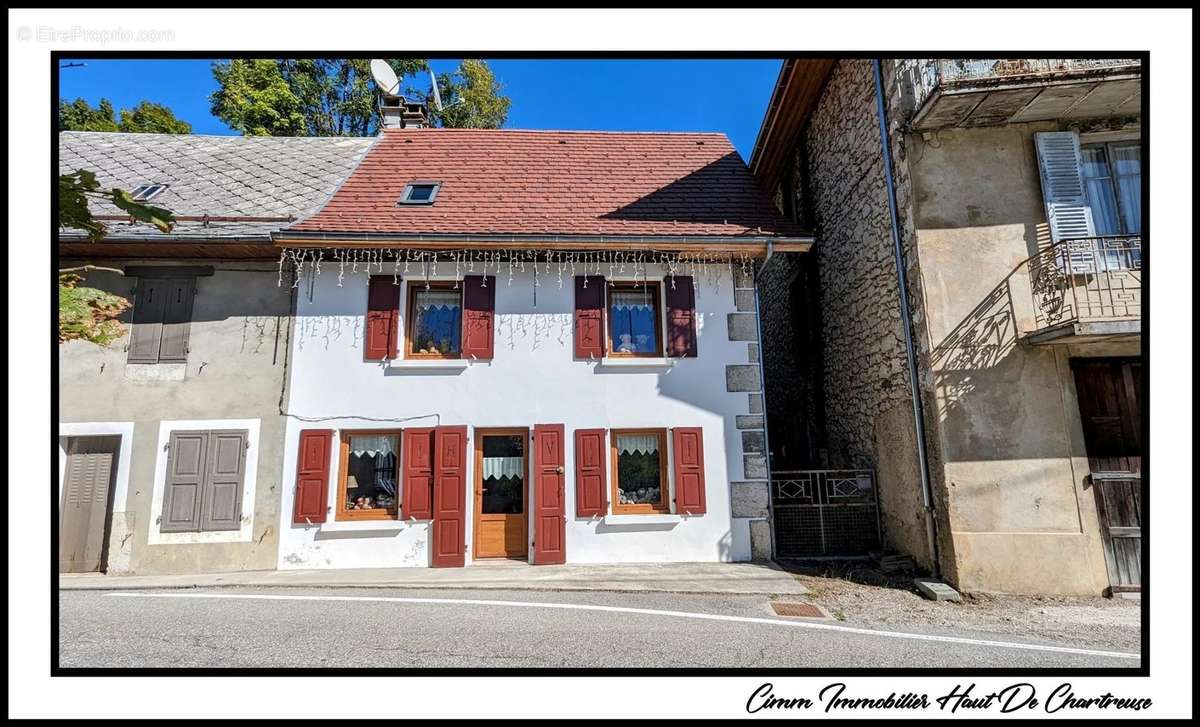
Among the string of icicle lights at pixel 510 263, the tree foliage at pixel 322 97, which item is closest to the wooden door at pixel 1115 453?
the string of icicle lights at pixel 510 263

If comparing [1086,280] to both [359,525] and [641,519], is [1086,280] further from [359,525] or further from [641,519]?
[359,525]

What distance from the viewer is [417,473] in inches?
278

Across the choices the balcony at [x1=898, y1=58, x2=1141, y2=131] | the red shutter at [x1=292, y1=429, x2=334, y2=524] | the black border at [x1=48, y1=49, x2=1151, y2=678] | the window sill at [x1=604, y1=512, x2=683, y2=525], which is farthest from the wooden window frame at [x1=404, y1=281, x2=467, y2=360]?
the balcony at [x1=898, y1=58, x2=1141, y2=131]

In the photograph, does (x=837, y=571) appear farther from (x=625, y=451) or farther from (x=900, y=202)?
(x=900, y=202)

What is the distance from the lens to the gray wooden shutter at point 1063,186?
6.10m

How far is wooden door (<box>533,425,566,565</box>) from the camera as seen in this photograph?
696cm

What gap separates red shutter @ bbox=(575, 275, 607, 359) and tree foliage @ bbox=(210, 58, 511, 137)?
12.4 metres

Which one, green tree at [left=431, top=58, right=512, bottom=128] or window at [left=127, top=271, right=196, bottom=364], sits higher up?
green tree at [left=431, top=58, right=512, bottom=128]

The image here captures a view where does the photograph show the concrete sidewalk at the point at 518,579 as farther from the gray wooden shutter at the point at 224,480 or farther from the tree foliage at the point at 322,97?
the tree foliage at the point at 322,97

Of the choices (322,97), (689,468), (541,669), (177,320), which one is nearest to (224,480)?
(177,320)

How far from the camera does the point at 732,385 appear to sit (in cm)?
743

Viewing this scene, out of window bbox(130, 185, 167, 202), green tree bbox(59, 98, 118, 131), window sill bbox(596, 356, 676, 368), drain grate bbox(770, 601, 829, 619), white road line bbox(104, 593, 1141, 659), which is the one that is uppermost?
green tree bbox(59, 98, 118, 131)

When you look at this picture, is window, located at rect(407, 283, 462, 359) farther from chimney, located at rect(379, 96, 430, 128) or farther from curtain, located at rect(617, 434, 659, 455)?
chimney, located at rect(379, 96, 430, 128)

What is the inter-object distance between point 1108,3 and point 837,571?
19.0 feet
